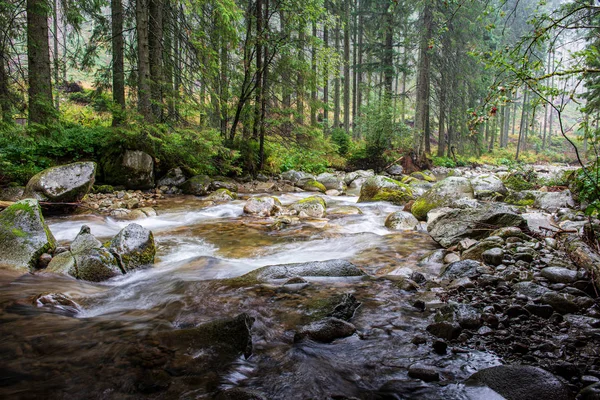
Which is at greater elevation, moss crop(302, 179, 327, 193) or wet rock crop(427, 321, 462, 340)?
moss crop(302, 179, 327, 193)

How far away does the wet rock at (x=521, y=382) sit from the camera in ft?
5.94

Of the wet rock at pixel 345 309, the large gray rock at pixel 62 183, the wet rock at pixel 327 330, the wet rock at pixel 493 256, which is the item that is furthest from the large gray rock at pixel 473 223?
the large gray rock at pixel 62 183

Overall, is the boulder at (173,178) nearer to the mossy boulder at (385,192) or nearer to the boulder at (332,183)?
the boulder at (332,183)

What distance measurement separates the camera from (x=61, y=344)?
2393 mm

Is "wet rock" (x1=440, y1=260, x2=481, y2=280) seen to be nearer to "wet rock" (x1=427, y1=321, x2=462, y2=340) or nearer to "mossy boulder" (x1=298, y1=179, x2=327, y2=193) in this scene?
"wet rock" (x1=427, y1=321, x2=462, y2=340)

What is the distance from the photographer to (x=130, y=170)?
957cm

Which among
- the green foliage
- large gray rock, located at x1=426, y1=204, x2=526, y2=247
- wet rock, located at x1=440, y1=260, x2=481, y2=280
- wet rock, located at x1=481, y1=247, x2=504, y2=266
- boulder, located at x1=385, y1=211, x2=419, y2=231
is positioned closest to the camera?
wet rock, located at x1=440, y1=260, x2=481, y2=280

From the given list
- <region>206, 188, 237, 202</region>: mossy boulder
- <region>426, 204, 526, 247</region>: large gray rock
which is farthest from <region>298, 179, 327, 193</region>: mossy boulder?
<region>426, 204, 526, 247</region>: large gray rock

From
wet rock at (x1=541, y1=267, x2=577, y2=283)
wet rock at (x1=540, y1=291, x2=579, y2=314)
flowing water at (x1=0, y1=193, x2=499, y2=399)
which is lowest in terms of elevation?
flowing water at (x1=0, y1=193, x2=499, y2=399)

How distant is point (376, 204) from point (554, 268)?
6.19m

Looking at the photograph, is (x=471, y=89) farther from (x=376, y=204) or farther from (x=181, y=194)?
(x=181, y=194)

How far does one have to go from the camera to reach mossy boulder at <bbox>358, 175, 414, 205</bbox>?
970cm

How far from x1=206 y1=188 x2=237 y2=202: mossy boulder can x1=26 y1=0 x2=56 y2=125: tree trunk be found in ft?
13.8

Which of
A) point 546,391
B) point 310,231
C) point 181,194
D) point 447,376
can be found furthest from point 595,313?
point 181,194
